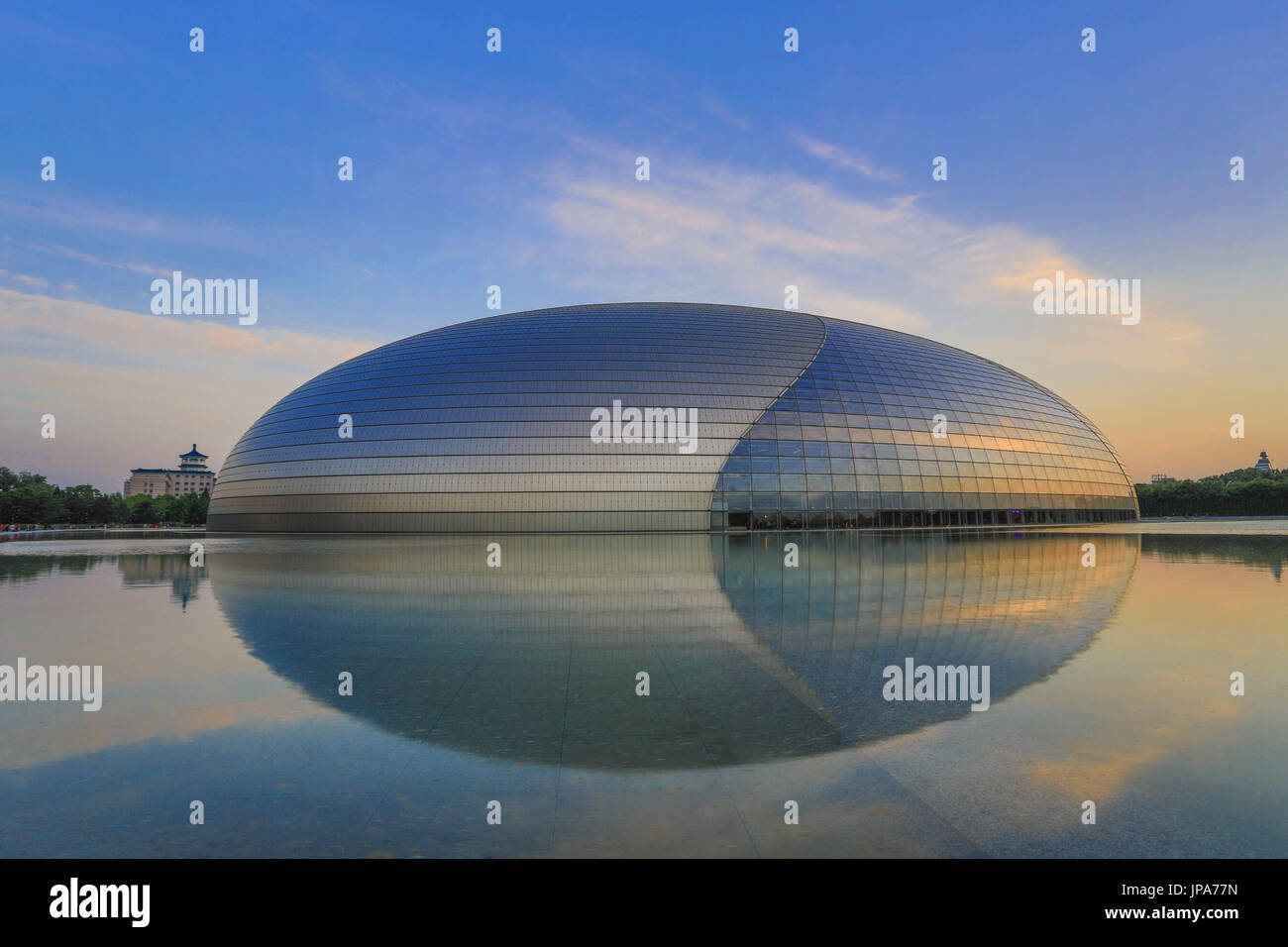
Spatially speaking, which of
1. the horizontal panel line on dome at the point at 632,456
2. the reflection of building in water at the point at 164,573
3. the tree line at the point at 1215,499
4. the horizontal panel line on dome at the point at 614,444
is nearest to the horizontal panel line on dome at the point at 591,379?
the horizontal panel line on dome at the point at 614,444

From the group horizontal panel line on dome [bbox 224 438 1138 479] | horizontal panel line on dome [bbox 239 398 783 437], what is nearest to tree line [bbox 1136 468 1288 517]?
horizontal panel line on dome [bbox 224 438 1138 479]

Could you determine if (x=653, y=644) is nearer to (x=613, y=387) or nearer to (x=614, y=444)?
(x=614, y=444)

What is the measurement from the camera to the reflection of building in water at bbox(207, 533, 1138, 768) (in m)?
6.18

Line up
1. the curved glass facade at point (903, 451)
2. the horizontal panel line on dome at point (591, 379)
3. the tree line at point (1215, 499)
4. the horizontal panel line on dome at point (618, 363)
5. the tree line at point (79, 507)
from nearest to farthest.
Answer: the curved glass facade at point (903, 451), the horizontal panel line on dome at point (591, 379), the horizontal panel line on dome at point (618, 363), the tree line at point (79, 507), the tree line at point (1215, 499)

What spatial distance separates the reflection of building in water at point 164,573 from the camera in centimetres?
1624

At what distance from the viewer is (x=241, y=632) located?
1077 centimetres

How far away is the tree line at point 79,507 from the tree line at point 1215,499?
4985 inches

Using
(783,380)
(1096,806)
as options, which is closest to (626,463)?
(783,380)

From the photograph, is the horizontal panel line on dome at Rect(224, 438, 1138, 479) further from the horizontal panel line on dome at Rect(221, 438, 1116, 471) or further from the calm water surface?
the calm water surface

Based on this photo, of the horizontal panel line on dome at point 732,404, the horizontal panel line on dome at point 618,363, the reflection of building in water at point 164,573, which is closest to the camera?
the reflection of building in water at point 164,573

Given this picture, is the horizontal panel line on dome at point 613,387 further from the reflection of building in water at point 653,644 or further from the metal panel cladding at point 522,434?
the reflection of building in water at point 653,644

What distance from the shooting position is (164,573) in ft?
68.8

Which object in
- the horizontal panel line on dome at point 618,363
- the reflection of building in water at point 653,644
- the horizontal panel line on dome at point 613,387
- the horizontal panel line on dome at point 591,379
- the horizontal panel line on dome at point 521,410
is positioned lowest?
the reflection of building in water at point 653,644

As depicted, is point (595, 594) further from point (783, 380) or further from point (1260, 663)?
point (783, 380)
